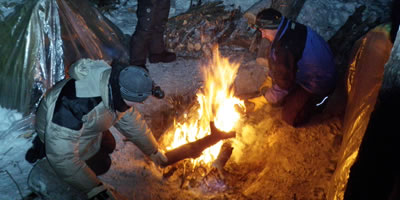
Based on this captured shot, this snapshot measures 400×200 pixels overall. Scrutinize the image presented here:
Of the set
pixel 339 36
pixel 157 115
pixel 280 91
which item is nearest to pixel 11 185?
pixel 157 115

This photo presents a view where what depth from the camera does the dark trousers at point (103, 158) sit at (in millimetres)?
3514

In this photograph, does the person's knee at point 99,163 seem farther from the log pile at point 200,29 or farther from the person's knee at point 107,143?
the log pile at point 200,29

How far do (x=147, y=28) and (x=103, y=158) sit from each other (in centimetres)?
338

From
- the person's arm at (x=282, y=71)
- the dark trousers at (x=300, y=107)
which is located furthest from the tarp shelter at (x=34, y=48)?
the dark trousers at (x=300, y=107)

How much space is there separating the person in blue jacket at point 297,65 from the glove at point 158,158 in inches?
86.7

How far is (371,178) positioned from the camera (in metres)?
1.45

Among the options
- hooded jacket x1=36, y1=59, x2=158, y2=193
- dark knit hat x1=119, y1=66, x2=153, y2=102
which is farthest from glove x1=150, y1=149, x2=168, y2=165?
dark knit hat x1=119, y1=66, x2=153, y2=102

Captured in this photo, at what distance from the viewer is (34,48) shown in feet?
13.9

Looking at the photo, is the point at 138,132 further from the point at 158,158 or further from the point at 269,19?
the point at 269,19

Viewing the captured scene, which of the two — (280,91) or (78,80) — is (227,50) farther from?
(78,80)

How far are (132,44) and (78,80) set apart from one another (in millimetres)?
3654

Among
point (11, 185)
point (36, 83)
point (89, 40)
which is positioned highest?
point (89, 40)

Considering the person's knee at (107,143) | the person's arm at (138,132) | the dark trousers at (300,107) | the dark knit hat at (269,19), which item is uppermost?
the dark knit hat at (269,19)

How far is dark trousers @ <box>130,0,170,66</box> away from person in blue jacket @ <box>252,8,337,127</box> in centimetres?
260
